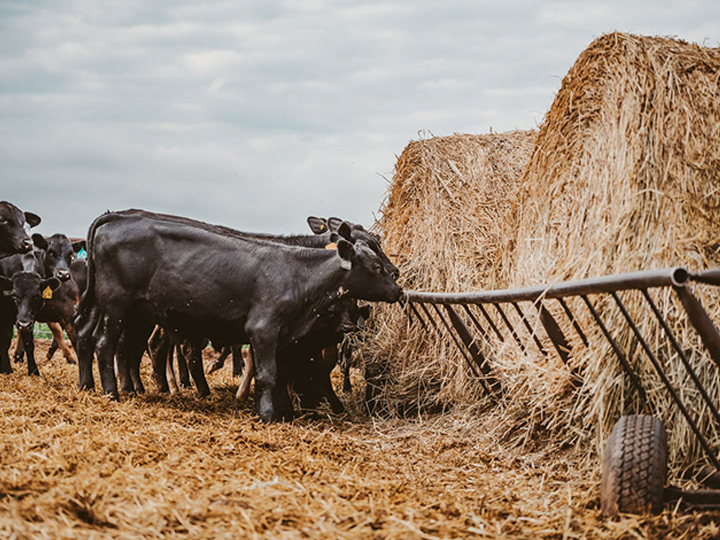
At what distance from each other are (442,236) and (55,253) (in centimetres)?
736

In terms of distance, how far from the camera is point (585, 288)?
392cm

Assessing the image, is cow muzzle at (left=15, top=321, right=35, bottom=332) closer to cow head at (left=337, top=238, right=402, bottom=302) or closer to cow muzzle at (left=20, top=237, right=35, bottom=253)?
cow muzzle at (left=20, top=237, right=35, bottom=253)

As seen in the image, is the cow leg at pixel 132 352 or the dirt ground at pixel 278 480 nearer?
the dirt ground at pixel 278 480

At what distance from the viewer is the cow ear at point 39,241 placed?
39.8 feet

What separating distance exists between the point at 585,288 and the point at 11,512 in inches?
113

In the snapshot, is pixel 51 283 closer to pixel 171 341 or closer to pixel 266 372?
pixel 171 341

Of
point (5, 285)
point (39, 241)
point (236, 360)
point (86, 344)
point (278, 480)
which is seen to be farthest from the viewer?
point (39, 241)

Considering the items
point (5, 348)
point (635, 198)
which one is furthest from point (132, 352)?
point (635, 198)

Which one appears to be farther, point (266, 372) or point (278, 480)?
point (266, 372)

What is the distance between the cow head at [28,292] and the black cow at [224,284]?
3.21 meters

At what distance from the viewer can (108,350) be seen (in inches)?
310

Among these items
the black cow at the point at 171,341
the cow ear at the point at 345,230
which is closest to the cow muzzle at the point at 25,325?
the black cow at the point at 171,341

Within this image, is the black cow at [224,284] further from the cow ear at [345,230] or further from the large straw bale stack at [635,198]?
the large straw bale stack at [635,198]

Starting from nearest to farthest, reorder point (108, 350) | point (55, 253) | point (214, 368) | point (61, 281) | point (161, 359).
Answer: point (108, 350) < point (161, 359) < point (61, 281) < point (214, 368) < point (55, 253)
